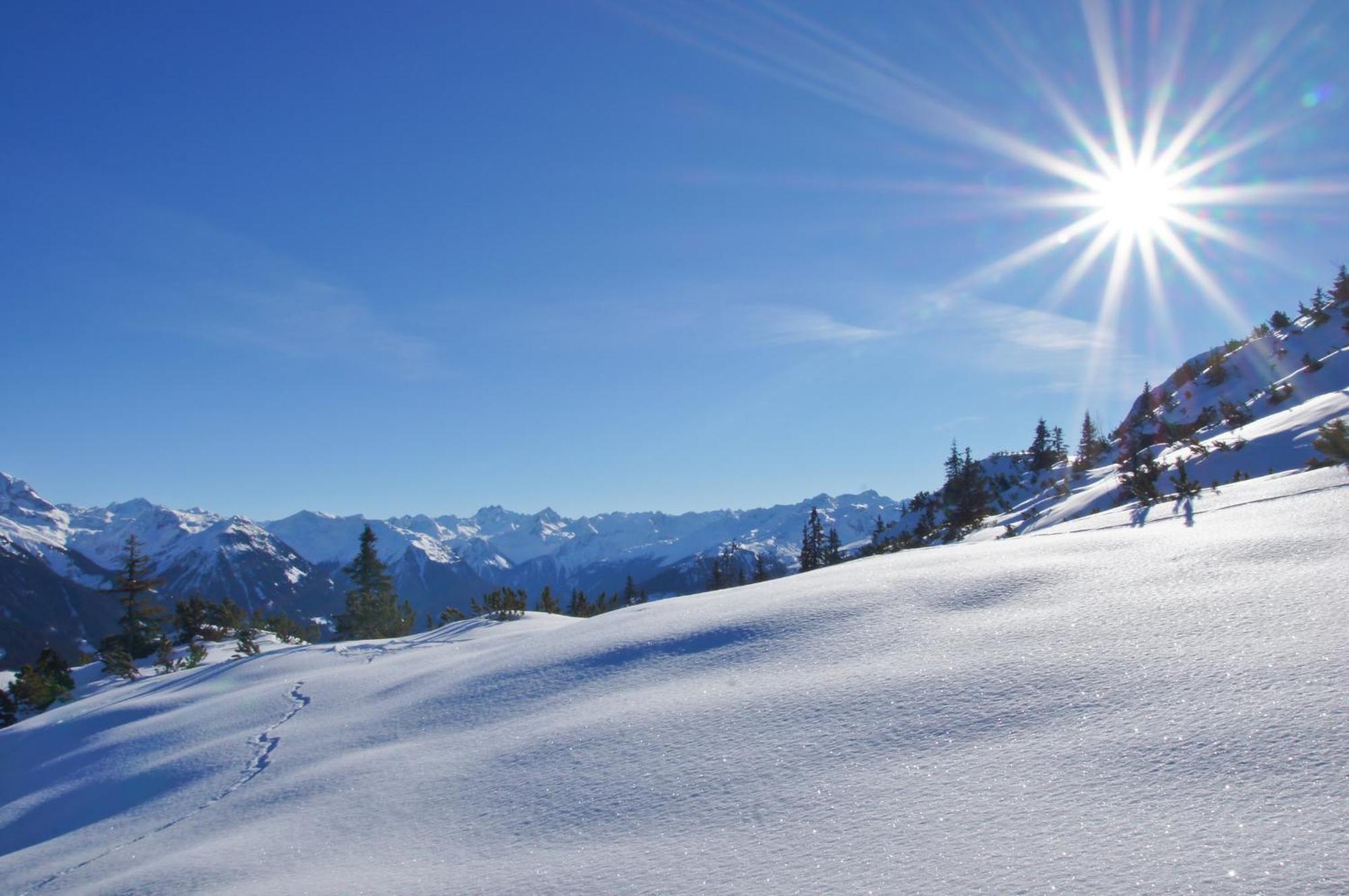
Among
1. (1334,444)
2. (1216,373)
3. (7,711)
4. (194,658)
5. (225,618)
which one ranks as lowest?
(7,711)

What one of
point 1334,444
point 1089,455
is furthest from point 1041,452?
point 1334,444

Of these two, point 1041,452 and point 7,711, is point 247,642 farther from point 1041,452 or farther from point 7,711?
point 1041,452

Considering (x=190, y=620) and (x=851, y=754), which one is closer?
(x=851, y=754)

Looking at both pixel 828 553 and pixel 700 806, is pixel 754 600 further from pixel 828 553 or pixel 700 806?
pixel 828 553

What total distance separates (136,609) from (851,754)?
2606 cm

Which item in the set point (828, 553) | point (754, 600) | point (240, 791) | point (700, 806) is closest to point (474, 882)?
point (700, 806)

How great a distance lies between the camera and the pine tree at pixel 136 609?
2011cm

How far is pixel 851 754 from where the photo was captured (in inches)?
118

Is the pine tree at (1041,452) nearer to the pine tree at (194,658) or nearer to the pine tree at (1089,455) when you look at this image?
the pine tree at (1089,455)

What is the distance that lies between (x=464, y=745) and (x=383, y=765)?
2.01ft

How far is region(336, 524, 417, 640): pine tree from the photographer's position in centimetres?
2328

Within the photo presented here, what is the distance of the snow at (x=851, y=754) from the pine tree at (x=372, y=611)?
1691 cm

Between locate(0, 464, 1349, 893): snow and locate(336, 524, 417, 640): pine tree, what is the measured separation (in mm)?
16909

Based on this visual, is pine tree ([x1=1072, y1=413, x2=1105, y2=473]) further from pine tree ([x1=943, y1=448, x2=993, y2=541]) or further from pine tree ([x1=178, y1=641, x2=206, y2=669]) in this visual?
pine tree ([x1=178, y1=641, x2=206, y2=669])
